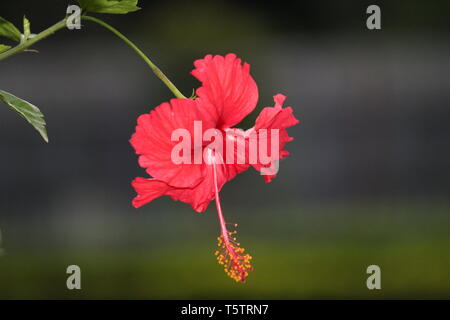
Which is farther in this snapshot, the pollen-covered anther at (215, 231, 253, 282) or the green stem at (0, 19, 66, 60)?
the pollen-covered anther at (215, 231, 253, 282)

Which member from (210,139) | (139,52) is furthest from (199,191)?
(139,52)

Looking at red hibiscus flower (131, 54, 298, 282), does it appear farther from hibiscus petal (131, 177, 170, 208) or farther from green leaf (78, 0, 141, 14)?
green leaf (78, 0, 141, 14)

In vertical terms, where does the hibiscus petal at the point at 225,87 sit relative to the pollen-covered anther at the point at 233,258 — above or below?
above

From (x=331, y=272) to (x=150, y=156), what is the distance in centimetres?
340

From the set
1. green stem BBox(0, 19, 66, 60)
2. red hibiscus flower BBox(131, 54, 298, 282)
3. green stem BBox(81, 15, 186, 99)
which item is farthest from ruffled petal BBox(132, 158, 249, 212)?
green stem BBox(0, 19, 66, 60)

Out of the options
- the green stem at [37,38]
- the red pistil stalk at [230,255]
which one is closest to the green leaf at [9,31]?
the green stem at [37,38]

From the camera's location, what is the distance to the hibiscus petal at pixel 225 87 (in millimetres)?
774

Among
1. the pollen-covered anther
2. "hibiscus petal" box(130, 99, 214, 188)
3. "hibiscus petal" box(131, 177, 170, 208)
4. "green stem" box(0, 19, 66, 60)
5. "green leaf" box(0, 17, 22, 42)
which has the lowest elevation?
the pollen-covered anther

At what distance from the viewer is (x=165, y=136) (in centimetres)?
76

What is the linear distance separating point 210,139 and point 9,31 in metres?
0.32

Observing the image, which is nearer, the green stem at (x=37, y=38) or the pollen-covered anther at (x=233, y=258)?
the green stem at (x=37, y=38)

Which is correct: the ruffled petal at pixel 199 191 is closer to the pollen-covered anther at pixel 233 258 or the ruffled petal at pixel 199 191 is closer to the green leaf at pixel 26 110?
the pollen-covered anther at pixel 233 258

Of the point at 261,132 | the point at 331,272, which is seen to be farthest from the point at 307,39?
the point at 261,132

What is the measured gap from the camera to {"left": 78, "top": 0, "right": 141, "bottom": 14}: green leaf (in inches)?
29.8
